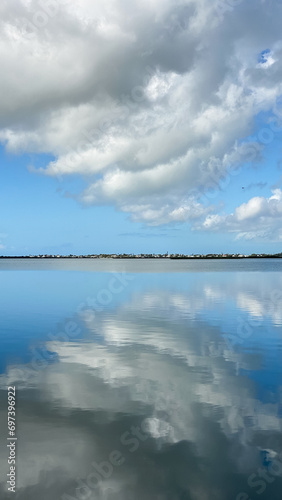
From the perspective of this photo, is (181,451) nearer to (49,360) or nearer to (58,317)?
(49,360)

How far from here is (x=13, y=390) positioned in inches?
610

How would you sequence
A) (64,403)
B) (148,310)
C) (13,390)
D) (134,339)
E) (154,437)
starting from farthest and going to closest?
(148,310) → (134,339) → (13,390) → (64,403) → (154,437)

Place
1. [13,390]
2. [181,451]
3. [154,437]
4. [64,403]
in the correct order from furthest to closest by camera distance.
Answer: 1. [13,390]
2. [64,403]
3. [154,437]
4. [181,451]

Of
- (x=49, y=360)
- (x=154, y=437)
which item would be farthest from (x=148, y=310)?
(x=154, y=437)

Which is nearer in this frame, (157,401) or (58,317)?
(157,401)

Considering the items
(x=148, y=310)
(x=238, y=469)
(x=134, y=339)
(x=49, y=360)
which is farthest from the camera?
(x=148, y=310)

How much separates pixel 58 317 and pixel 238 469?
2710cm

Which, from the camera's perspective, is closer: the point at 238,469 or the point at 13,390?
the point at 238,469

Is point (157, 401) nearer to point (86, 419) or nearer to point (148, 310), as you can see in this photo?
point (86, 419)

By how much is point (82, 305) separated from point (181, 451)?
33937 millimetres

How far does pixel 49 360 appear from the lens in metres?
20.2

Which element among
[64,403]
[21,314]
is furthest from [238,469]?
[21,314]

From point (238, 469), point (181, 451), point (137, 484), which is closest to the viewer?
point (137, 484)

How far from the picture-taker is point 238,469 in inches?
391
